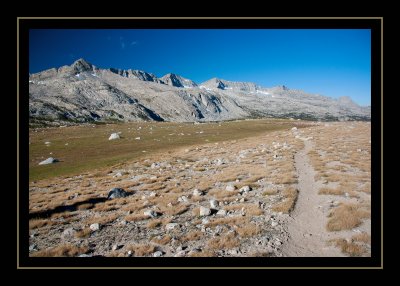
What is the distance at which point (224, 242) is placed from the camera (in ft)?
33.0

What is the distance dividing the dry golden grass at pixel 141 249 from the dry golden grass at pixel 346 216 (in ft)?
25.3

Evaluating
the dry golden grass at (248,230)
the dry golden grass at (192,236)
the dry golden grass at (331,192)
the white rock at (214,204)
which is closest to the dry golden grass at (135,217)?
the dry golden grass at (192,236)

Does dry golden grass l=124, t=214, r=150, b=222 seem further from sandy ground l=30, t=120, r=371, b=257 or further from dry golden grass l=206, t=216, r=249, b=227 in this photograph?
dry golden grass l=206, t=216, r=249, b=227

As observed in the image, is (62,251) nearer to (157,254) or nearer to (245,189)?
(157,254)

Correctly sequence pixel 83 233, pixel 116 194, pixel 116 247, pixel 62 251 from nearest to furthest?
pixel 62 251 < pixel 116 247 < pixel 83 233 < pixel 116 194

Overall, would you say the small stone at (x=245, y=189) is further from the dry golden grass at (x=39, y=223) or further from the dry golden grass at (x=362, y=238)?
the dry golden grass at (x=39, y=223)

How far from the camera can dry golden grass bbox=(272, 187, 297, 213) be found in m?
13.4

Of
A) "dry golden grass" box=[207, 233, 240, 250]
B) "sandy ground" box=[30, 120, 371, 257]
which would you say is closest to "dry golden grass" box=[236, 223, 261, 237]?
"sandy ground" box=[30, 120, 371, 257]

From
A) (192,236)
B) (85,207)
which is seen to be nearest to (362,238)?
(192,236)

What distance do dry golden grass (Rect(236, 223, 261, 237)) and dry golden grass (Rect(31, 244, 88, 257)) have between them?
6.70 m

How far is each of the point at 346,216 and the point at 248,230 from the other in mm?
4694

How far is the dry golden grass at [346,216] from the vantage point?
10.6 meters
